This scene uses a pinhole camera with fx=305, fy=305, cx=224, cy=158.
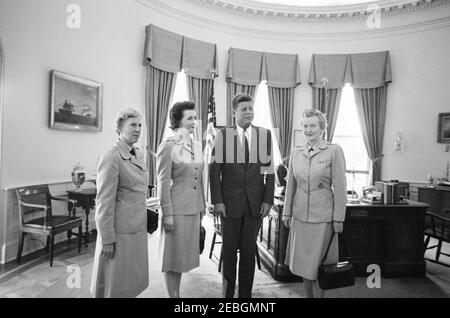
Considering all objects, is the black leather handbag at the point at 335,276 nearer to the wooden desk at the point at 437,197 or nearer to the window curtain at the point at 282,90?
the wooden desk at the point at 437,197

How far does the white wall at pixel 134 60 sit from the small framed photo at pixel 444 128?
0.45 ft

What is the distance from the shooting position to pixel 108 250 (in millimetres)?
2051

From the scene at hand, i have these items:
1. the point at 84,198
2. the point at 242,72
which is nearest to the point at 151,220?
the point at 84,198

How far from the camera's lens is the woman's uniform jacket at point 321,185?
102 inches

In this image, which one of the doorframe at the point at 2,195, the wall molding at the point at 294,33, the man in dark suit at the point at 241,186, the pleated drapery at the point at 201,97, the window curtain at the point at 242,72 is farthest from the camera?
the window curtain at the point at 242,72

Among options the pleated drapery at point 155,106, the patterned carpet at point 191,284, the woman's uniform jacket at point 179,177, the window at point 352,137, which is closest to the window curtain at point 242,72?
the pleated drapery at point 155,106

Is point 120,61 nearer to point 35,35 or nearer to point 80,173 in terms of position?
point 35,35

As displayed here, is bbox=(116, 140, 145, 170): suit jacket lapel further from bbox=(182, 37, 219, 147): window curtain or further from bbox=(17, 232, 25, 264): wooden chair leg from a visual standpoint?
bbox=(182, 37, 219, 147): window curtain

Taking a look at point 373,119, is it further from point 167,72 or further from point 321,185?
point 321,185

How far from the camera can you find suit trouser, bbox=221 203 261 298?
8.52 feet

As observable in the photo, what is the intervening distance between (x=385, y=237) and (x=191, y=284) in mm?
2470

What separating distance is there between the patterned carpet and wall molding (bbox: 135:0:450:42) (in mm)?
5209

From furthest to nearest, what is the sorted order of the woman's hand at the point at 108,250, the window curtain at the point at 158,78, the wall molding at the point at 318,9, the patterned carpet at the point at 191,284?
the wall molding at the point at 318,9, the window curtain at the point at 158,78, the patterned carpet at the point at 191,284, the woman's hand at the point at 108,250

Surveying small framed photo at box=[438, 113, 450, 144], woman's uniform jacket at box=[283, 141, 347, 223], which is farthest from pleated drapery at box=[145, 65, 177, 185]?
small framed photo at box=[438, 113, 450, 144]
